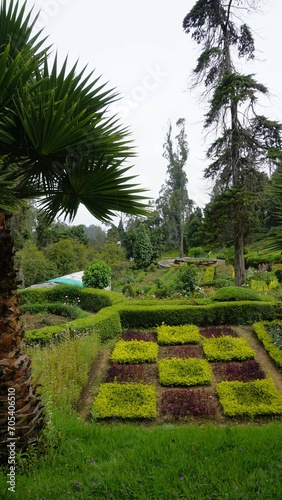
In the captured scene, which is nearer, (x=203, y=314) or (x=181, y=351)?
(x=181, y=351)

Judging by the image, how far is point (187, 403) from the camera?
20.1 ft

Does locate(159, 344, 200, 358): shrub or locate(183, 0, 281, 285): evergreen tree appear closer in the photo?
locate(159, 344, 200, 358): shrub

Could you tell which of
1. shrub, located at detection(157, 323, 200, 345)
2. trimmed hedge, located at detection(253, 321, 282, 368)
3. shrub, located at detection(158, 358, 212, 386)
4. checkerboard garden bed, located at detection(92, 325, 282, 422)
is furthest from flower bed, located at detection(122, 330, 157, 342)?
trimmed hedge, located at detection(253, 321, 282, 368)

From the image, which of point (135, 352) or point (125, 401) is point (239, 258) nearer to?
point (135, 352)

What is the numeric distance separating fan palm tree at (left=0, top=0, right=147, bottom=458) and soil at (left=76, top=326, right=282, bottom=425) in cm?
291

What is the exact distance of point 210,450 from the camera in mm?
3572

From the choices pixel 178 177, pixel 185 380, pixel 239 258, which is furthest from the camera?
pixel 178 177

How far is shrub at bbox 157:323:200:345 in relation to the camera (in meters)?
9.38

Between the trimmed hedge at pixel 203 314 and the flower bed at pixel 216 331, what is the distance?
19.8 inches

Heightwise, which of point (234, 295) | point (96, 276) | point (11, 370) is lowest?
point (234, 295)

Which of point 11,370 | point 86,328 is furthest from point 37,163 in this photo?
point 86,328

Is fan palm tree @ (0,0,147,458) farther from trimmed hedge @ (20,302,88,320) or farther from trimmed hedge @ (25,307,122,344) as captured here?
trimmed hedge @ (20,302,88,320)

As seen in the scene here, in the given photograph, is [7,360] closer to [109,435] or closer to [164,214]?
[109,435]

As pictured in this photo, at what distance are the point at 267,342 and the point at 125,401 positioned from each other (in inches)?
178
